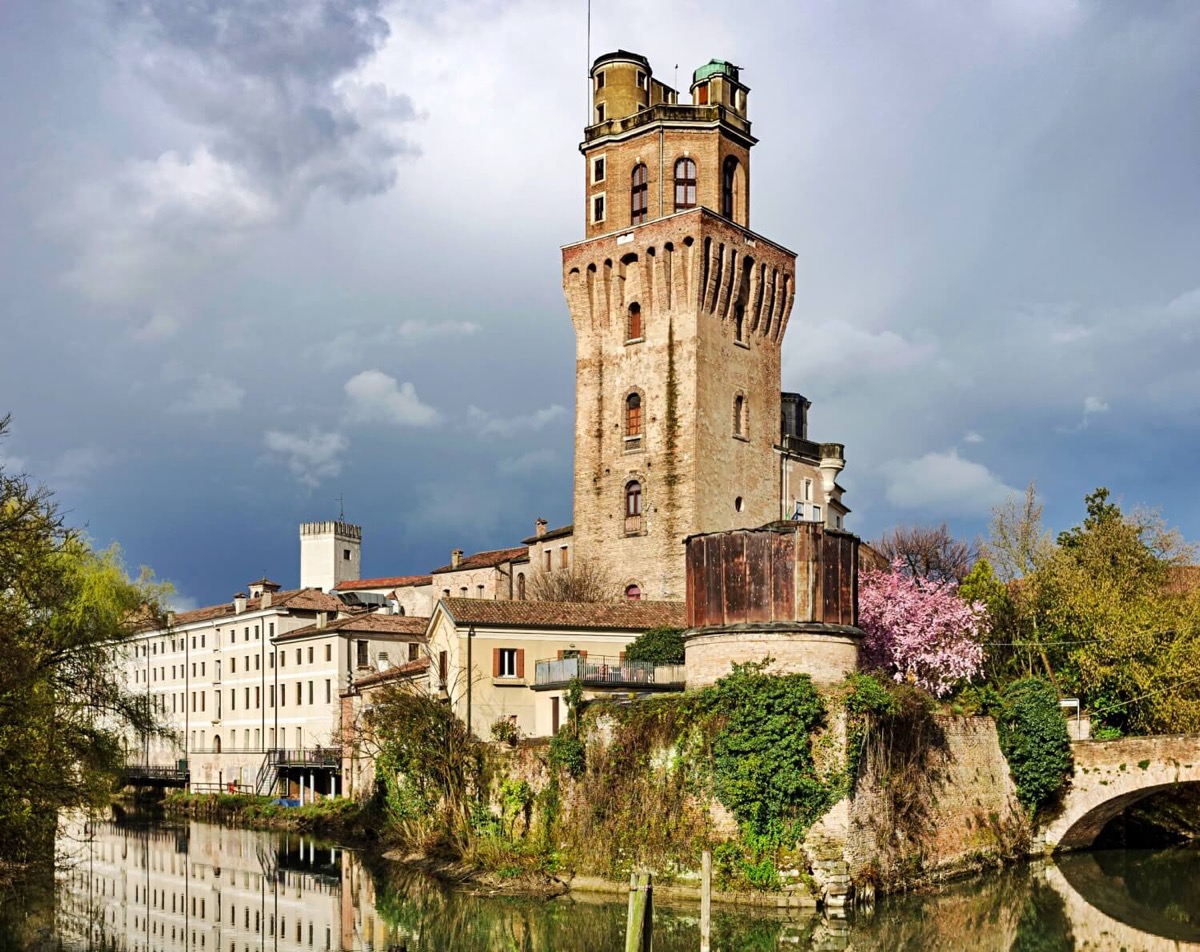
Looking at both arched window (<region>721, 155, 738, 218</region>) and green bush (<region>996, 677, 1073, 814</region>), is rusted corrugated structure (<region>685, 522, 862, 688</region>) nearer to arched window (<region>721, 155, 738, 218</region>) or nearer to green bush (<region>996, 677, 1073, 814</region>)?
green bush (<region>996, 677, 1073, 814</region>)

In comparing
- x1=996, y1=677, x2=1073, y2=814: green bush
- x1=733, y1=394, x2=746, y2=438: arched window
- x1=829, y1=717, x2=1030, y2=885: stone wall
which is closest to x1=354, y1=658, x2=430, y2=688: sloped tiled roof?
x1=733, y1=394, x2=746, y2=438: arched window

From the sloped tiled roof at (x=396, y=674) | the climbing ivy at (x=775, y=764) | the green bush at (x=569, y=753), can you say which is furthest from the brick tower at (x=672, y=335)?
the climbing ivy at (x=775, y=764)

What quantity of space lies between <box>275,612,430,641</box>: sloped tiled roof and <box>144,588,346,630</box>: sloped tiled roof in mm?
3857

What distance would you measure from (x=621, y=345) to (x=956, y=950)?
112ft

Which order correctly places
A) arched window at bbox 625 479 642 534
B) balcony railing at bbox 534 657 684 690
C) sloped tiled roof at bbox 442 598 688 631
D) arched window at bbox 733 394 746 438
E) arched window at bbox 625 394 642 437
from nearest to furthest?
balcony railing at bbox 534 657 684 690, sloped tiled roof at bbox 442 598 688 631, arched window at bbox 625 479 642 534, arched window at bbox 625 394 642 437, arched window at bbox 733 394 746 438

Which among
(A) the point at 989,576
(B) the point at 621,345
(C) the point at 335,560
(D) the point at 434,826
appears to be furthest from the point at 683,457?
(C) the point at 335,560

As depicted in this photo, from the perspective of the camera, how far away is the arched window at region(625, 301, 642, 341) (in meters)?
55.3

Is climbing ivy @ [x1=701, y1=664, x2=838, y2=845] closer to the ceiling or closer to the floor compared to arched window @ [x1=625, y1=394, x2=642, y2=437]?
closer to the floor

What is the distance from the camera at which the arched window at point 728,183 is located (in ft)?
186

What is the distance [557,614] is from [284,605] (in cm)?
2847

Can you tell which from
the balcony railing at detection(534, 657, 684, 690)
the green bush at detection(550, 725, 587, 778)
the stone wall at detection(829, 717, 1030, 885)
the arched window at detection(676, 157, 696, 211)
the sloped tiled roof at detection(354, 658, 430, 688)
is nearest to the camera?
the stone wall at detection(829, 717, 1030, 885)

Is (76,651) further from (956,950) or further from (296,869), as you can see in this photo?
(956,950)

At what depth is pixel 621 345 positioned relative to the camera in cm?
5566

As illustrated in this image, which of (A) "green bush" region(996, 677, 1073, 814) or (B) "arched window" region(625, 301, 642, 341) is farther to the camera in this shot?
(B) "arched window" region(625, 301, 642, 341)
